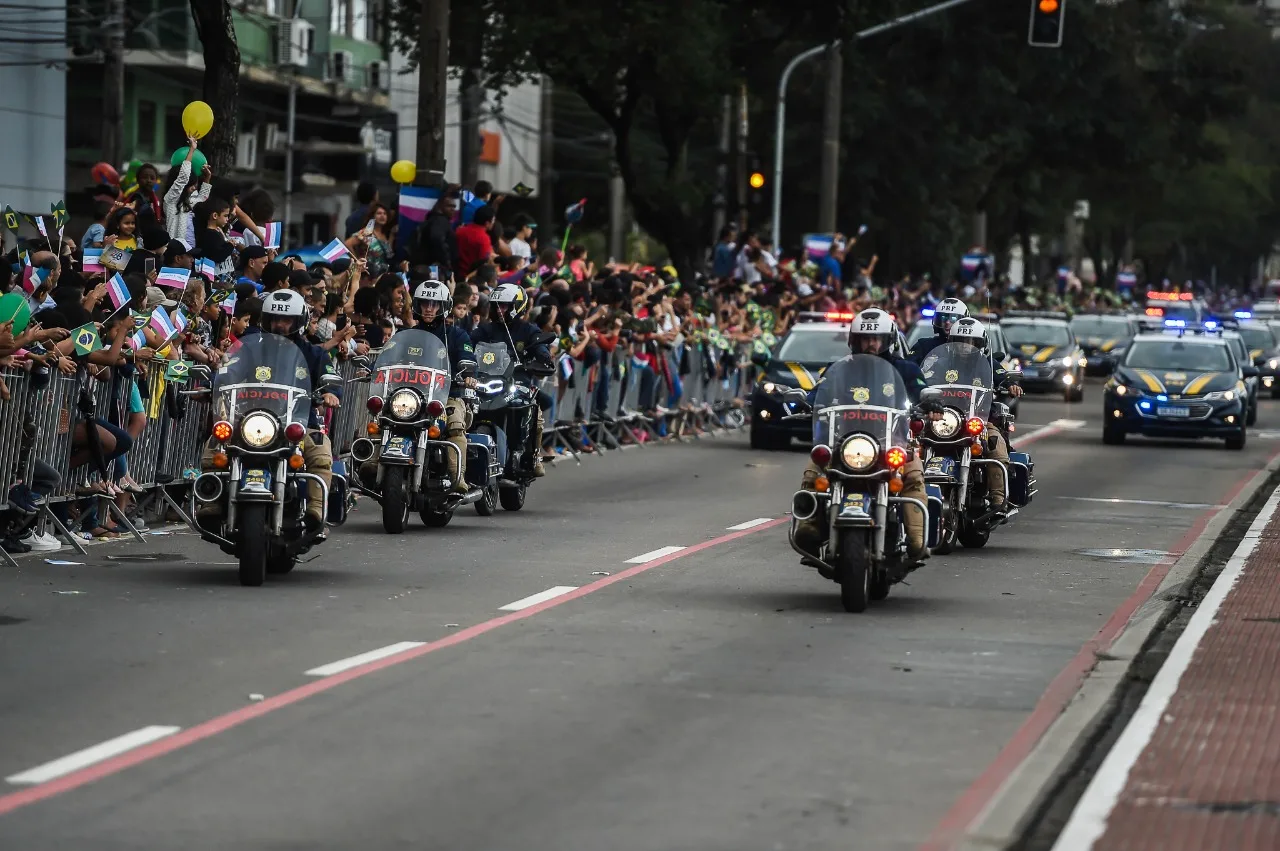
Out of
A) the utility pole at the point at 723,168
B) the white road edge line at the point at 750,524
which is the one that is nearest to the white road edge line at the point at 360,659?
the white road edge line at the point at 750,524

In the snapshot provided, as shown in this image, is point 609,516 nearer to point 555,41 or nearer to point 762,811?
point 762,811

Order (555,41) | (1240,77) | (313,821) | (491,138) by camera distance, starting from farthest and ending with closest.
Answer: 1. (491,138)
2. (1240,77)
3. (555,41)
4. (313,821)

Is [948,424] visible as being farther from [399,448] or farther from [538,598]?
[538,598]

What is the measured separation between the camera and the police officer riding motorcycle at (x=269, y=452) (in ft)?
45.5

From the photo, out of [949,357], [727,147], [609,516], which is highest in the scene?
[727,147]

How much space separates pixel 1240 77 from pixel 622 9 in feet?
99.6

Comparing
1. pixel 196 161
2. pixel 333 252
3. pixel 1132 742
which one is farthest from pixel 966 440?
pixel 1132 742

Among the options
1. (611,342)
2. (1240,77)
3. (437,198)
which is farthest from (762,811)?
(1240,77)

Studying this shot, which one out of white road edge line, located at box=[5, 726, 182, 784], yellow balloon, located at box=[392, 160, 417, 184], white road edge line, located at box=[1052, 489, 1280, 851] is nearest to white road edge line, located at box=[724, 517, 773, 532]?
white road edge line, located at box=[1052, 489, 1280, 851]

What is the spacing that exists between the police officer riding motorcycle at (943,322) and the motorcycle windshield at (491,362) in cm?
332

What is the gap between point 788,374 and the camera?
30.8 metres

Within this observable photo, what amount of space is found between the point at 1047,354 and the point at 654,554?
3237 cm

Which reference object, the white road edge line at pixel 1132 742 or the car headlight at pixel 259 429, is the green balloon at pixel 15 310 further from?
the white road edge line at pixel 1132 742

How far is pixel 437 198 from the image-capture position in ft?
82.2
